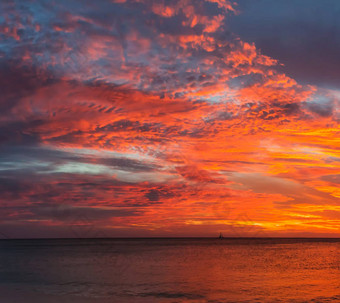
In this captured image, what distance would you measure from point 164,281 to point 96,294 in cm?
1312

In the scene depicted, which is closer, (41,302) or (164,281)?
(41,302)

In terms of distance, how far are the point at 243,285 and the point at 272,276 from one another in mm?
12178

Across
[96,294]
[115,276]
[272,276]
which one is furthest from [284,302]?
[115,276]

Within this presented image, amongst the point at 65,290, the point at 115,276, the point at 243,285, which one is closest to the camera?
the point at 65,290

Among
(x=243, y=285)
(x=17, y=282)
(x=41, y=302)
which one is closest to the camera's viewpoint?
(x=41, y=302)

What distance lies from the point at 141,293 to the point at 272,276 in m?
24.6

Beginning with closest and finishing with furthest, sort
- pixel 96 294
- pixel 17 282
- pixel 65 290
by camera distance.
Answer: pixel 96 294, pixel 65 290, pixel 17 282

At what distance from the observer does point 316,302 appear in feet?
120

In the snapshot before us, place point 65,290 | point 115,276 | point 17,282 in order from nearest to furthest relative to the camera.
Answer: point 65,290 → point 17,282 → point 115,276

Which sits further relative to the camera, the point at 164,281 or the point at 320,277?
the point at 320,277

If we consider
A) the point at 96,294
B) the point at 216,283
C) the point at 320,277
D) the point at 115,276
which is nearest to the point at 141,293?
the point at 96,294

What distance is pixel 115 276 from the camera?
2261 inches

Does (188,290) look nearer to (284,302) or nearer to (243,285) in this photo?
(243,285)

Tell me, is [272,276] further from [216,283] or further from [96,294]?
[96,294]
